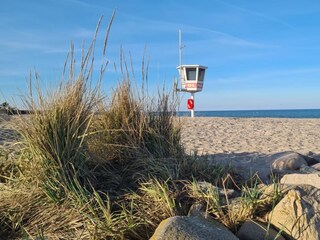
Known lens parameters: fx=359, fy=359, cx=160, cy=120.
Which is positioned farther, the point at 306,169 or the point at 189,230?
the point at 306,169

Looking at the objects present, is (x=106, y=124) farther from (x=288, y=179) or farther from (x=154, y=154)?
(x=288, y=179)

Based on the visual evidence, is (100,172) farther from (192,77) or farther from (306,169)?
(192,77)

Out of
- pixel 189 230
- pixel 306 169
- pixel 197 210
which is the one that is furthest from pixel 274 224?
pixel 306 169

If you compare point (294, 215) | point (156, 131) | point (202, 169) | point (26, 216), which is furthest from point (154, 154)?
point (294, 215)

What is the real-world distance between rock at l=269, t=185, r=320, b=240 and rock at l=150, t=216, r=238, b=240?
1.45 feet

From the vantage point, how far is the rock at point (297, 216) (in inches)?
94.3

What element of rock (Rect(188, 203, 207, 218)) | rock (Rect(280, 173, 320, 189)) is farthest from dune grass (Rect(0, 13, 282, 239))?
rock (Rect(280, 173, 320, 189))

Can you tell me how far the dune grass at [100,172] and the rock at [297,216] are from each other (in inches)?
8.2

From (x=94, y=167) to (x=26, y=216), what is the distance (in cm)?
73

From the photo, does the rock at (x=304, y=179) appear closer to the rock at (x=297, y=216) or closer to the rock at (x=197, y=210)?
the rock at (x=297, y=216)

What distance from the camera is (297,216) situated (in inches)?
96.3

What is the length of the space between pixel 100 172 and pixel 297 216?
68.9 inches

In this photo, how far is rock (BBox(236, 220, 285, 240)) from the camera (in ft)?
7.86

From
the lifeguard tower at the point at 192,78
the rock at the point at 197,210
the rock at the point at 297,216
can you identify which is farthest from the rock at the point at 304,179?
the lifeguard tower at the point at 192,78
